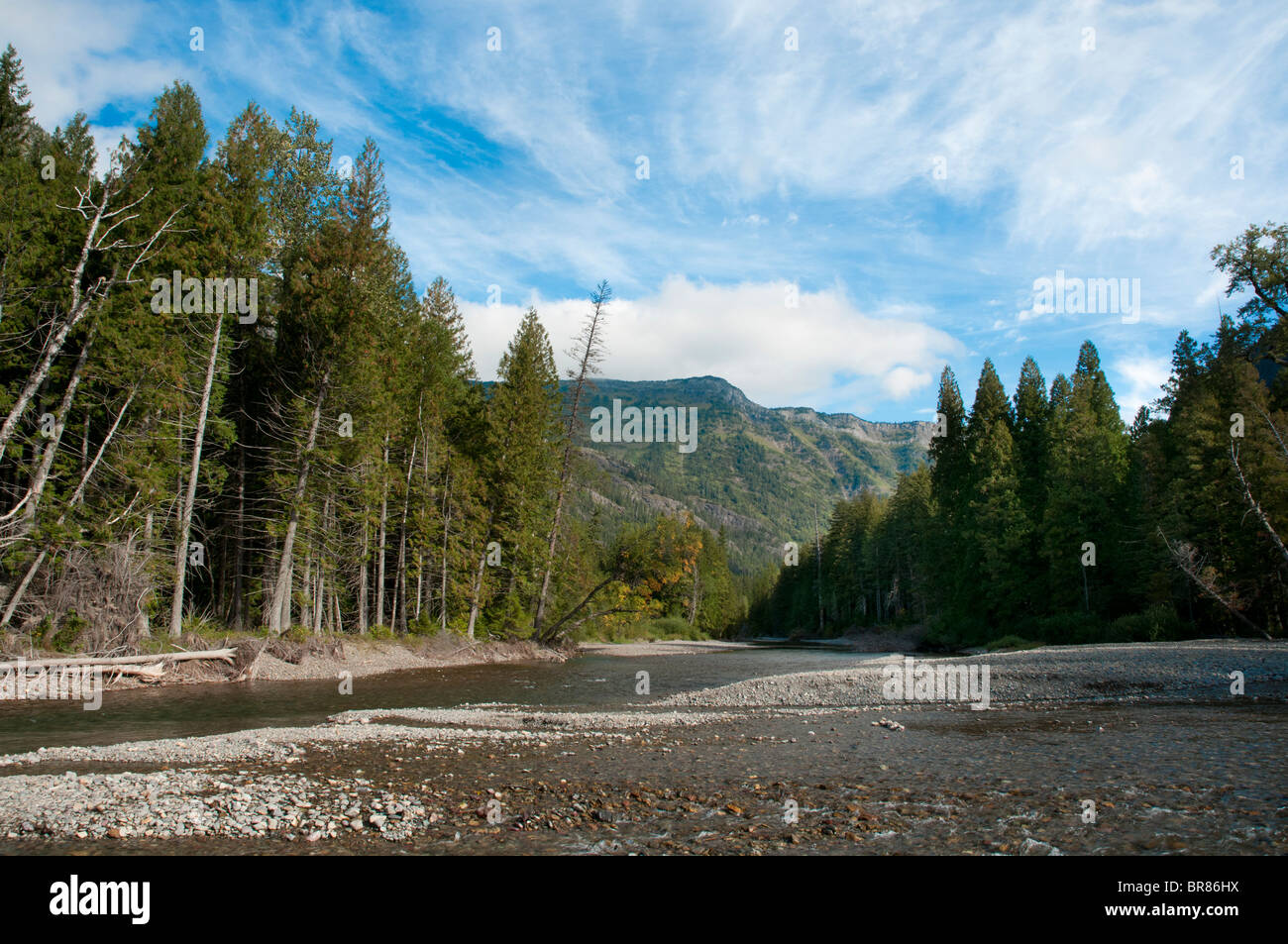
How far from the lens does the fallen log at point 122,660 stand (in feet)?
58.7

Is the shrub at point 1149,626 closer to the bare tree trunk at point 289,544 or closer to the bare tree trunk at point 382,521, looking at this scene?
the bare tree trunk at point 382,521

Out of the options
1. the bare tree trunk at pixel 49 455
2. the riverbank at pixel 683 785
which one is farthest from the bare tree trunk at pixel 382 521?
the riverbank at pixel 683 785

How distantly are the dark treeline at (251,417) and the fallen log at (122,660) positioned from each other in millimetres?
1238

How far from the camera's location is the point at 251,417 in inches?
1046

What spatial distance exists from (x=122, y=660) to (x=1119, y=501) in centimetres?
5145

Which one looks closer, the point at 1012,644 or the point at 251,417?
the point at 251,417

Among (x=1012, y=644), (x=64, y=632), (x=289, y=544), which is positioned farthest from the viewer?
(x=1012, y=644)

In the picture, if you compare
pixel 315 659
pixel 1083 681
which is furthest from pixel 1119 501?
pixel 315 659

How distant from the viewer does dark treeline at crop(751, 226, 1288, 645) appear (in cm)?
3036

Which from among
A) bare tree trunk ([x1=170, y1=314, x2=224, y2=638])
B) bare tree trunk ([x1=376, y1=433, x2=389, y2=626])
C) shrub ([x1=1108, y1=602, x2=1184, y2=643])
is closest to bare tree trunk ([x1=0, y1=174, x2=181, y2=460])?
bare tree trunk ([x1=170, y1=314, x2=224, y2=638])

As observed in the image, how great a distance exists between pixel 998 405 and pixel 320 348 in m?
51.0

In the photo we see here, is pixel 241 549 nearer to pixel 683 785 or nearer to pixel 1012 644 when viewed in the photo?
pixel 683 785

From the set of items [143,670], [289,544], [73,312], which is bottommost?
[143,670]
